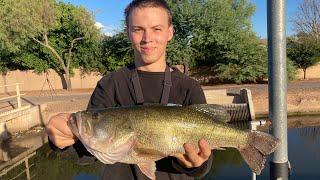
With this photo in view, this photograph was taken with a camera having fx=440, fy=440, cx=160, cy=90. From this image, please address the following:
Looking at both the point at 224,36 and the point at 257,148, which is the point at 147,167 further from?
the point at 224,36

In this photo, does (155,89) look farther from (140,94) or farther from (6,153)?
(6,153)

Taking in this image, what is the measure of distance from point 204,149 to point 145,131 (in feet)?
1.28

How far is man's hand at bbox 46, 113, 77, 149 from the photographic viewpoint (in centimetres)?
256

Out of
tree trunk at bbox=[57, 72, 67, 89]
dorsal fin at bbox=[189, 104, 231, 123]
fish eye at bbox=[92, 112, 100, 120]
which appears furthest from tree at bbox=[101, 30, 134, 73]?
fish eye at bbox=[92, 112, 100, 120]

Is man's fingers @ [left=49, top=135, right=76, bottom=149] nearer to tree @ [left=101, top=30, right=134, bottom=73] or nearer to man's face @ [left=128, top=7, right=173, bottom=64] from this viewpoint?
man's face @ [left=128, top=7, right=173, bottom=64]

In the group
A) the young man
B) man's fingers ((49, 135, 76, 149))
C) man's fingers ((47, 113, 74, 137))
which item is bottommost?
man's fingers ((49, 135, 76, 149))

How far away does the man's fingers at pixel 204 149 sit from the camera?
267 cm

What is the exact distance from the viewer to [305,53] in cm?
3897

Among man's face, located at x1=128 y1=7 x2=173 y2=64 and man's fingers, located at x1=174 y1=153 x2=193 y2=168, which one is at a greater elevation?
man's face, located at x1=128 y1=7 x2=173 y2=64

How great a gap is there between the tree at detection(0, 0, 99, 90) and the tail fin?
3229 centimetres

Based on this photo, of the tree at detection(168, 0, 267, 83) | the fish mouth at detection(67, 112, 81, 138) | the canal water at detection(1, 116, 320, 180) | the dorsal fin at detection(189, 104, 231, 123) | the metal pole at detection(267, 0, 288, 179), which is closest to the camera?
the fish mouth at detection(67, 112, 81, 138)

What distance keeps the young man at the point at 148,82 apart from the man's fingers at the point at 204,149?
0.14 meters

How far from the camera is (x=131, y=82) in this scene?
299 centimetres

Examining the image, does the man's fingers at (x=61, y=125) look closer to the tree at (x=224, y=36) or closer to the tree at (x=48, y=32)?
the tree at (x=48, y=32)
